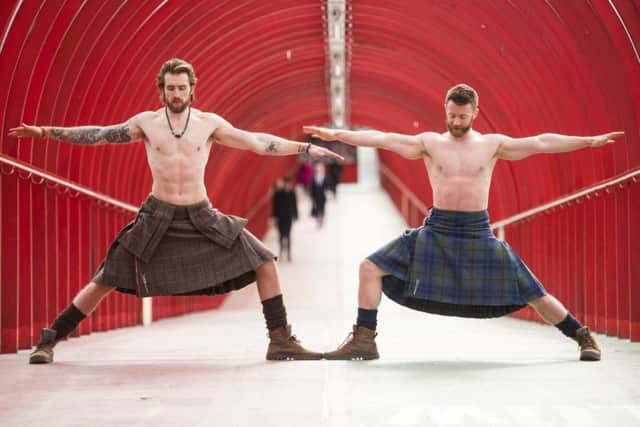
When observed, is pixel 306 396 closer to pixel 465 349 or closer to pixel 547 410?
pixel 547 410

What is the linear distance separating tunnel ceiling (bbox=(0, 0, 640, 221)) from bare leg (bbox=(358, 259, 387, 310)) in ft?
9.57

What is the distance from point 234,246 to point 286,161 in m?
29.0

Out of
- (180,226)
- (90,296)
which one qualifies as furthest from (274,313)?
(90,296)

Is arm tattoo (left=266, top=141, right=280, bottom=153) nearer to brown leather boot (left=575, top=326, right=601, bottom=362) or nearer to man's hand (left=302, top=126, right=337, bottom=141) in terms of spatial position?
man's hand (left=302, top=126, right=337, bottom=141)

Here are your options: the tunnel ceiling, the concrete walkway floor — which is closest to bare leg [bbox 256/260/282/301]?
the concrete walkway floor

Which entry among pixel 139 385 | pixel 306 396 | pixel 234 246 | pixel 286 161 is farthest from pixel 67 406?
pixel 286 161

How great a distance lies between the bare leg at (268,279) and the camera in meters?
7.71

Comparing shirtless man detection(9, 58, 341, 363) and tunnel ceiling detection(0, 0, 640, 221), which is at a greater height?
tunnel ceiling detection(0, 0, 640, 221)

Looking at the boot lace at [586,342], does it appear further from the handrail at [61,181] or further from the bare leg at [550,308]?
the handrail at [61,181]

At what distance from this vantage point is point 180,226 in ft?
25.0

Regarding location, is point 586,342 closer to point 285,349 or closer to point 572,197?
point 285,349

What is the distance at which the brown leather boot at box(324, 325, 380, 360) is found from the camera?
24.9 feet

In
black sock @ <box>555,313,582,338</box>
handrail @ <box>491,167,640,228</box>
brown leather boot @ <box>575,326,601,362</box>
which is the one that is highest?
handrail @ <box>491,167,640,228</box>

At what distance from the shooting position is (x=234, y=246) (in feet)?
25.1
